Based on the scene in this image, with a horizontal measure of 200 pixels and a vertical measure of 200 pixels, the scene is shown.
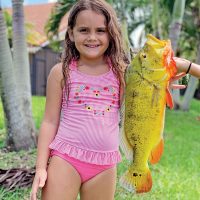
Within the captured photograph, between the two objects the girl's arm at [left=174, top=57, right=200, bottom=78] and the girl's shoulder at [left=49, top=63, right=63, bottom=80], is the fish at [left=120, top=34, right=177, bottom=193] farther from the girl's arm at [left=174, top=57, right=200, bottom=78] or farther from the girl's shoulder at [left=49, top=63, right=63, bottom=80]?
the girl's shoulder at [left=49, top=63, right=63, bottom=80]

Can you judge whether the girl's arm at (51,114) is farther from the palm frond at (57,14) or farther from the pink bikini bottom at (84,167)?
the palm frond at (57,14)

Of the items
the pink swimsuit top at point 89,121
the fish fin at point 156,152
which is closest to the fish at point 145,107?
the fish fin at point 156,152

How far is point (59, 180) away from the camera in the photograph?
82.0 inches

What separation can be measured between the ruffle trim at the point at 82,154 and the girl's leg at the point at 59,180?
0.05m

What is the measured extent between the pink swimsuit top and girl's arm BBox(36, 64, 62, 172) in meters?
0.03

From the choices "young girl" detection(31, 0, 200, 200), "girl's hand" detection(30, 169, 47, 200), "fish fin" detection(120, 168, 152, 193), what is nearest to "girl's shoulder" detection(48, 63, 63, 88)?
"young girl" detection(31, 0, 200, 200)

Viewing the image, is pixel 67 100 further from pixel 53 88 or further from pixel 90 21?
pixel 90 21

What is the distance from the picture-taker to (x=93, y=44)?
212 centimetres

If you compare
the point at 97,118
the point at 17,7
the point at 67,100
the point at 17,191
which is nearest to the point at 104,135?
the point at 97,118

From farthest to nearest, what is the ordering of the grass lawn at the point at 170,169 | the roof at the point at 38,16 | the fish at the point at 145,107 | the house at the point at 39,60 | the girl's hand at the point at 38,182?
the roof at the point at 38,16
the house at the point at 39,60
the grass lawn at the point at 170,169
the girl's hand at the point at 38,182
the fish at the point at 145,107

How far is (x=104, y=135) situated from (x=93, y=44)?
435 mm

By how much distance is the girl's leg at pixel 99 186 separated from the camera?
2160 millimetres

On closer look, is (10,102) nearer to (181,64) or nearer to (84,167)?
(84,167)

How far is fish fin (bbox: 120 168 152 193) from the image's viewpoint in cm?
197
